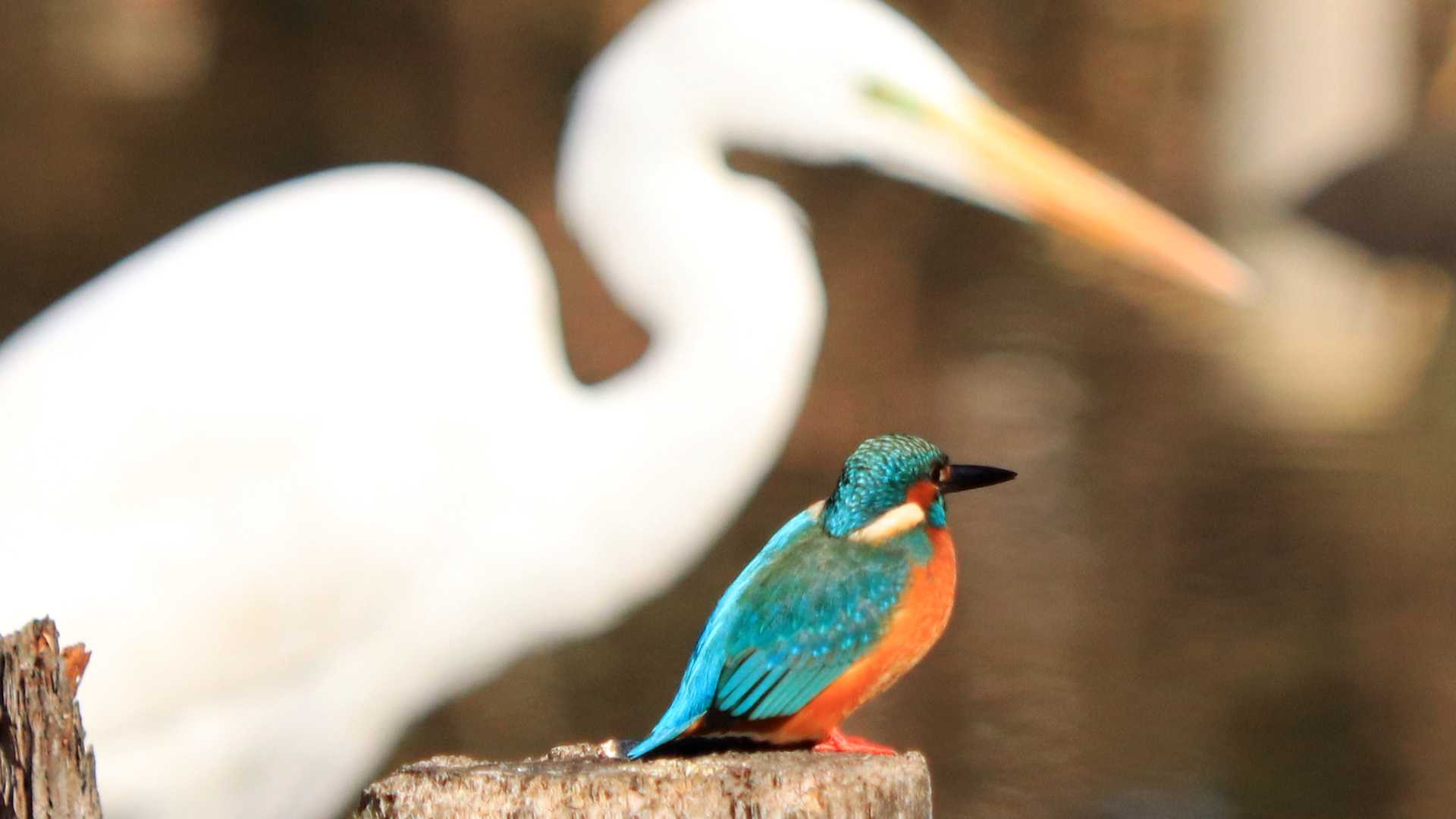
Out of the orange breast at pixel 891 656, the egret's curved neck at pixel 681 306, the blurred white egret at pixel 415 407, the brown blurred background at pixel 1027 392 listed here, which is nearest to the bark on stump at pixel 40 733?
the orange breast at pixel 891 656

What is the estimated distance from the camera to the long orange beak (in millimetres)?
1146

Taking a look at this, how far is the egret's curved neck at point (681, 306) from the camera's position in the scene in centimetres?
111

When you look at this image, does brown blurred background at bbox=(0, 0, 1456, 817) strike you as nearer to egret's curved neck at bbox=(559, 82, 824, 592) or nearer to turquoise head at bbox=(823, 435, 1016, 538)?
egret's curved neck at bbox=(559, 82, 824, 592)

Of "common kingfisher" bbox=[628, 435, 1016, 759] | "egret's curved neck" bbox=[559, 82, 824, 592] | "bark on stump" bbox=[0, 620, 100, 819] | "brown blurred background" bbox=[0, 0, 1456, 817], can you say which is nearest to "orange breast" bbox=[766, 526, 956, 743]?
"common kingfisher" bbox=[628, 435, 1016, 759]

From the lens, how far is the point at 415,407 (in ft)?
3.57

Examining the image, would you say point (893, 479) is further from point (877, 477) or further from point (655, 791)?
point (655, 791)

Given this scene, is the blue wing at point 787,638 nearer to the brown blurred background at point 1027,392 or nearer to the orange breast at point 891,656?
the orange breast at point 891,656

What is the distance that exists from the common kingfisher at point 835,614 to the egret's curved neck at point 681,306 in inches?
19.0

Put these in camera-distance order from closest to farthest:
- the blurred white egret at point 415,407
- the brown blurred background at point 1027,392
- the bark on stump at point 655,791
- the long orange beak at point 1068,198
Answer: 1. the bark on stump at point 655,791
2. the blurred white egret at point 415,407
3. the long orange beak at point 1068,198
4. the brown blurred background at point 1027,392

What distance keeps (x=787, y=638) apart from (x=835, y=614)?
19mm

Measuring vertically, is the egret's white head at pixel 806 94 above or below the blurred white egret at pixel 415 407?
above

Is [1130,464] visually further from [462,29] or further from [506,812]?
[506,812]

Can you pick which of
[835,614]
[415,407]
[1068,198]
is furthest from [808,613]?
[1068,198]

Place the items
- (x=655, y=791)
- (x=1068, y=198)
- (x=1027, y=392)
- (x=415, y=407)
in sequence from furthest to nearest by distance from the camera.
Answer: (x=1027, y=392), (x=1068, y=198), (x=415, y=407), (x=655, y=791)
